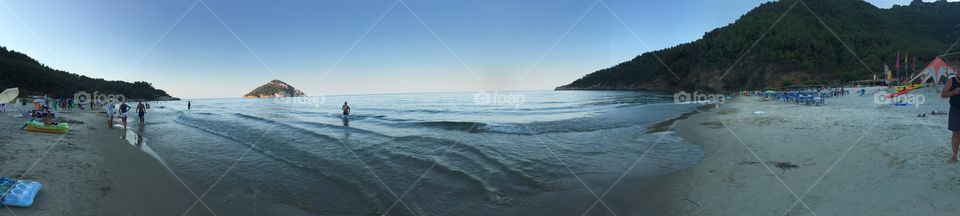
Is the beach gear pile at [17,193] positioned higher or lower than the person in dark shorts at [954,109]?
lower

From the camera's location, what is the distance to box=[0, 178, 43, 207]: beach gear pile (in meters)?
5.44

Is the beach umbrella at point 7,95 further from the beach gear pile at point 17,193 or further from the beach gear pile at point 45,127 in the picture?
the beach gear pile at point 17,193

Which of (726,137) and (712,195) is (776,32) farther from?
(712,195)

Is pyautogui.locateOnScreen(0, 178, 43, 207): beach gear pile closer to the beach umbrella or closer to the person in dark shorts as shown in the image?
the person in dark shorts

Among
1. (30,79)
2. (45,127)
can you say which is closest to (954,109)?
(45,127)

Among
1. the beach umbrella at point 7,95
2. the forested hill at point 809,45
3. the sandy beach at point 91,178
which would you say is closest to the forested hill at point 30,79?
the beach umbrella at point 7,95

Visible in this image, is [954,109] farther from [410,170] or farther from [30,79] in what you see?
[30,79]

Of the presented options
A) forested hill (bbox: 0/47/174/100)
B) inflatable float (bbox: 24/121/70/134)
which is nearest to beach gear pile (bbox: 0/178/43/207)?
A: inflatable float (bbox: 24/121/70/134)

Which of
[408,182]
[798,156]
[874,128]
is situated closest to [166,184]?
[408,182]

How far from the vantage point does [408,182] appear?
28.4 ft

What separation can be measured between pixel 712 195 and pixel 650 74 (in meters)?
187

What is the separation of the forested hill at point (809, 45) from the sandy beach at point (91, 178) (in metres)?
113

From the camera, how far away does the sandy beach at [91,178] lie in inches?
239

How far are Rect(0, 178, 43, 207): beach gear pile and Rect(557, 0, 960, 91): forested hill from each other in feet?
378
